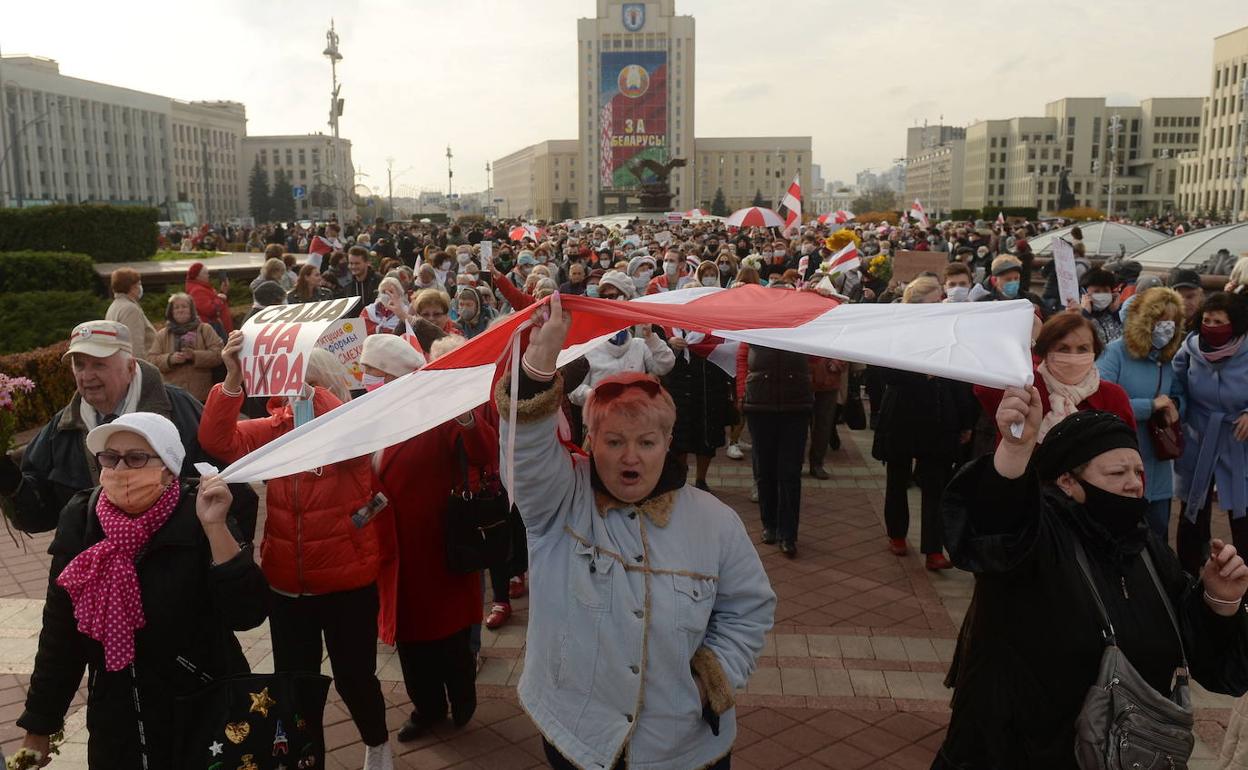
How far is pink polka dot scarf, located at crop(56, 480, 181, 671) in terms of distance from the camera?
3.06 metres

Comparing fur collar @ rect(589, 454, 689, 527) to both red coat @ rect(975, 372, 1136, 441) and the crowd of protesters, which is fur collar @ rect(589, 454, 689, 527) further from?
red coat @ rect(975, 372, 1136, 441)

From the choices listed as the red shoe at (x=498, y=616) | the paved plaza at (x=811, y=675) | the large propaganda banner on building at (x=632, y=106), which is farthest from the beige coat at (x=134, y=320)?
the large propaganda banner on building at (x=632, y=106)

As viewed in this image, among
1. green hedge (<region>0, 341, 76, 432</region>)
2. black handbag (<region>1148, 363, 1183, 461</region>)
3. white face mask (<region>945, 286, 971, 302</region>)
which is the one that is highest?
white face mask (<region>945, 286, 971, 302</region>)

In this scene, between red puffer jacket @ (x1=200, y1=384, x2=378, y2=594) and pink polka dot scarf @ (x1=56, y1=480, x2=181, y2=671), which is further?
red puffer jacket @ (x1=200, y1=384, x2=378, y2=594)

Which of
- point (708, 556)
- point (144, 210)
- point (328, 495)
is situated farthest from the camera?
point (144, 210)

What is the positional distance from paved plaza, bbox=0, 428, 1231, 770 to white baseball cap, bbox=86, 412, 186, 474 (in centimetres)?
176

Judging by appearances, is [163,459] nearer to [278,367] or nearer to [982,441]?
[278,367]

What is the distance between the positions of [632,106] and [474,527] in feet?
409

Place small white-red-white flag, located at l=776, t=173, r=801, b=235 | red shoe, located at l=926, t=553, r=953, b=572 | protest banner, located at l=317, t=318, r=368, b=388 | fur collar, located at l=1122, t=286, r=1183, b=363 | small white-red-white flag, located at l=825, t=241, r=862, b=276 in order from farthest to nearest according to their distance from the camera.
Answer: small white-red-white flag, located at l=776, t=173, r=801, b=235, small white-red-white flag, located at l=825, t=241, r=862, b=276, red shoe, located at l=926, t=553, r=953, b=572, fur collar, located at l=1122, t=286, r=1183, b=363, protest banner, located at l=317, t=318, r=368, b=388

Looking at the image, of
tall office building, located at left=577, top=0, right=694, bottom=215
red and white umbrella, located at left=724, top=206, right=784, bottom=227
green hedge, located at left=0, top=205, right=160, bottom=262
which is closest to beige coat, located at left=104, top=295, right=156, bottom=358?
green hedge, located at left=0, top=205, right=160, bottom=262

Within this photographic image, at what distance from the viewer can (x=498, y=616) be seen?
5730 mm

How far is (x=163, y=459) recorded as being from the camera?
316 centimetres

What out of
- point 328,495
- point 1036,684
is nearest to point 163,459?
point 328,495

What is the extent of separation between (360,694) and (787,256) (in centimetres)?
1752
